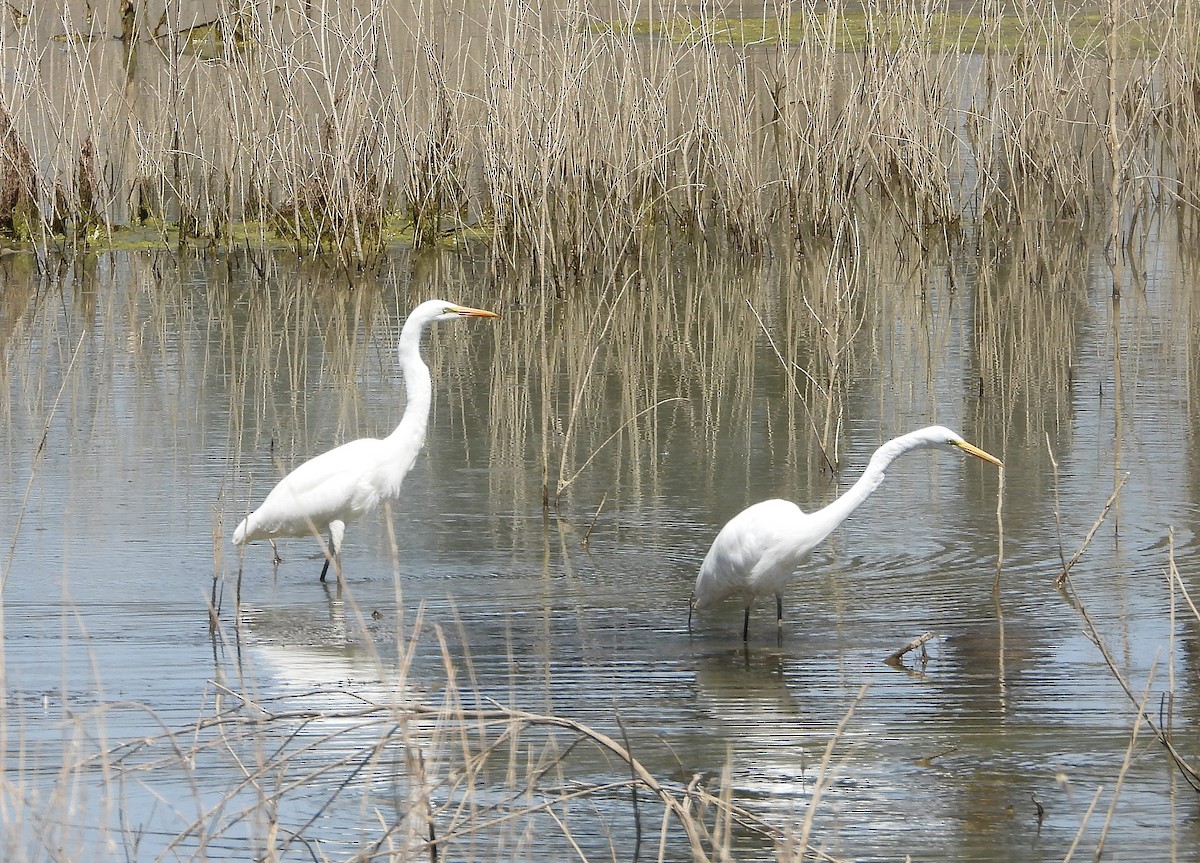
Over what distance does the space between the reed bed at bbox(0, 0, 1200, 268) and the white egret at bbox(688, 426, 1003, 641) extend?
4784 mm

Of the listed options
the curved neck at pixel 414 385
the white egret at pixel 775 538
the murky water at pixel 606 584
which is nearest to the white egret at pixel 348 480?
the curved neck at pixel 414 385

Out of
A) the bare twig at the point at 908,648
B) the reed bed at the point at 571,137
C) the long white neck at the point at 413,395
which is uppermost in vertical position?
the reed bed at the point at 571,137

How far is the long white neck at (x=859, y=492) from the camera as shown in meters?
4.35

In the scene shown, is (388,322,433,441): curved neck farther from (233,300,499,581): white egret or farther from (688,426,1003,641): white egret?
(688,426,1003,641): white egret

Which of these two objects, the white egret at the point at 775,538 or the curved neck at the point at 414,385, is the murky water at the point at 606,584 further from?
the curved neck at the point at 414,385

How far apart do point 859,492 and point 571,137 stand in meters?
5.74

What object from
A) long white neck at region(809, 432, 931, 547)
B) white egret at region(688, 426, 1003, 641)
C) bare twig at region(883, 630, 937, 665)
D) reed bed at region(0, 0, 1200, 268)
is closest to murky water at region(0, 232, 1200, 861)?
bare twig at region(883, 630, 937, 665)

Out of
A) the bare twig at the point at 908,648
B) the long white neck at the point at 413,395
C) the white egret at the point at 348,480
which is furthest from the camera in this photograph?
the long white neck at the point at 413,395

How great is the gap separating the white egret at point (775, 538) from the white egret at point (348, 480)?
1199 millimetres

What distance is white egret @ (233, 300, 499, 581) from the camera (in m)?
4.97

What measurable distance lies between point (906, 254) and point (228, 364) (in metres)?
4.99

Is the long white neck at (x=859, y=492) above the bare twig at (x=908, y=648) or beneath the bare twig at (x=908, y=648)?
above

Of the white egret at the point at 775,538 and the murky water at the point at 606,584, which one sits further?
the white egret at the point at 775,538

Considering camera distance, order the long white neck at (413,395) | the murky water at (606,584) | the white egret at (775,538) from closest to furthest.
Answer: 1. the murky water at (606,584)
2. the white egret at (775,538)
3. the long white neck at (413,395)
